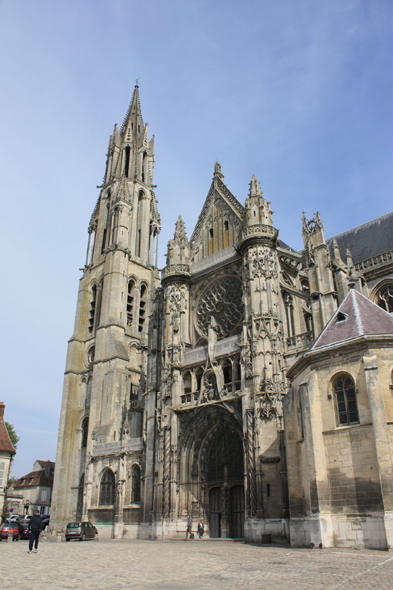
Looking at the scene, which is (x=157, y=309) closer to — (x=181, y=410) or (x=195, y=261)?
(x=195, y=261)

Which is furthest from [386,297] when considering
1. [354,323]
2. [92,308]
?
[92,308]

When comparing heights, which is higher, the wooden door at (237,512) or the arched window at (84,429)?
the arched window at (84,429)

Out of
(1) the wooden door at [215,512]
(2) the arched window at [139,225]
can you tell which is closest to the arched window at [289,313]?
(1) the wooden door at [215,512]

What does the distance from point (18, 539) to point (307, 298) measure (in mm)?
17399

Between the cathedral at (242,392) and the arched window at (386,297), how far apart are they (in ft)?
0.24

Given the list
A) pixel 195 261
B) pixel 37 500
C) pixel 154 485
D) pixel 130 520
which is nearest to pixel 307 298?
pixel 195 261

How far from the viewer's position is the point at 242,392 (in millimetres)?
20406

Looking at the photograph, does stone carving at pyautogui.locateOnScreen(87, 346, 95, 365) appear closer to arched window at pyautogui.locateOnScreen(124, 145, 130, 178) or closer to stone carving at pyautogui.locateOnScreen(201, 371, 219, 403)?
stone carving at pyautogui.locateOnScreen(201, 371, 219, 403)

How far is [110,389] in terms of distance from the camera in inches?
1244

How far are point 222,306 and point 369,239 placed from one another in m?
10.3

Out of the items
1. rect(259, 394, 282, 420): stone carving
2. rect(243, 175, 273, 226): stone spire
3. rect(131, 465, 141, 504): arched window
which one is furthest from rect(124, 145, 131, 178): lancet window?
rect(259, 394, 282, 420): stone carving

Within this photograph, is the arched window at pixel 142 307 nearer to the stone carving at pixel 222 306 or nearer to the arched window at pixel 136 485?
the stone carving at pixel 222 306

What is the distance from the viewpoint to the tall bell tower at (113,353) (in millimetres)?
26875

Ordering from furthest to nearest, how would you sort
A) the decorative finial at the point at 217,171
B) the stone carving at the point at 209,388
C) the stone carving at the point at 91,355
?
the stone carving at the point at 91,355 → the decorative finial at the point at 217,171 → the stone carving at the point at 209,388
